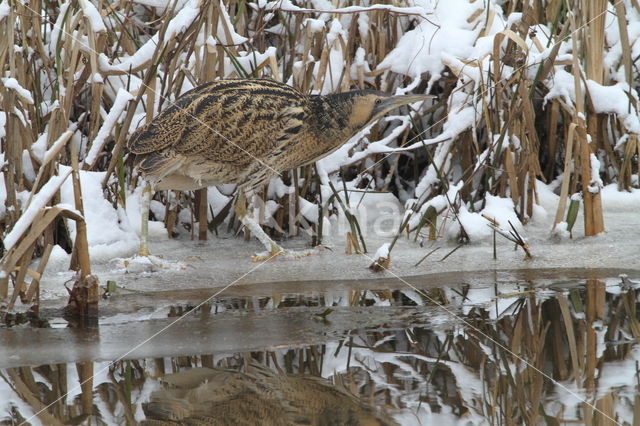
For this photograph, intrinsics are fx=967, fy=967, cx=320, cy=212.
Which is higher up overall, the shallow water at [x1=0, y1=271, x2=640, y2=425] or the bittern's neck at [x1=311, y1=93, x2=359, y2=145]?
the bittern's neck at [x1=311, y1=93, x2=359, y2=145]

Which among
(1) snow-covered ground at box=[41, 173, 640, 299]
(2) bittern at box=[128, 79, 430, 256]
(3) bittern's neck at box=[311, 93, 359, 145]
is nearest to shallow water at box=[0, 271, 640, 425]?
(1) snow-covered ground at box=[41, 173, 640, 299]

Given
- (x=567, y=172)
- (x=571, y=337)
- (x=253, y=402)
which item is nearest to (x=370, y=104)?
(x=567, y=172)

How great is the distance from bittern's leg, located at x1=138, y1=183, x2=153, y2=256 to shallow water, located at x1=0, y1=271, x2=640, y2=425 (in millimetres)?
430

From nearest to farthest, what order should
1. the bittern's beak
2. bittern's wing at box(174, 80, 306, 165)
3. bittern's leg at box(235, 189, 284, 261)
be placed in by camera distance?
1. bittern's wing at box(174, 80, 306, 165)
2. bittern's leg at box(235, 189, 284, 261)
3. the bittern's beak

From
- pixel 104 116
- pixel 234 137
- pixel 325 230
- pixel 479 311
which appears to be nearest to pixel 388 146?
pixel 325 230

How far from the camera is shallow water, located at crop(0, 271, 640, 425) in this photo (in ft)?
8.19

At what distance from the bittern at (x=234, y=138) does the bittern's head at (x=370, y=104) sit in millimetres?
95

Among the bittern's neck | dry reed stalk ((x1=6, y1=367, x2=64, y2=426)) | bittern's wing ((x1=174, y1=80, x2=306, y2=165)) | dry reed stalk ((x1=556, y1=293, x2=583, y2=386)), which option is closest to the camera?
dry reed stalk ((x1=6, y1=367, x2=64, y2=426))

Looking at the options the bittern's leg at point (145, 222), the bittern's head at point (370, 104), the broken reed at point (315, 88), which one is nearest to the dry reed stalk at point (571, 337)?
the broken reed at point (315, 88)

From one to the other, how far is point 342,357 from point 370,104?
202cm

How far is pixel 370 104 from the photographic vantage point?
4723 mm

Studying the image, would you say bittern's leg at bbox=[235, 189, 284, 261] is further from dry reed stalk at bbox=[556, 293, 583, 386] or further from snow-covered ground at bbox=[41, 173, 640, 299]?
dry reed stalk at bbox=[556, 293, 583, 386]

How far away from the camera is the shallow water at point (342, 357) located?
2496 mm

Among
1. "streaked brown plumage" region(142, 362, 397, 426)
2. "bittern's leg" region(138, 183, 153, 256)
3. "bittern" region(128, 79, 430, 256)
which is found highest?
"bittern" region(128, 79, 430, 256)
